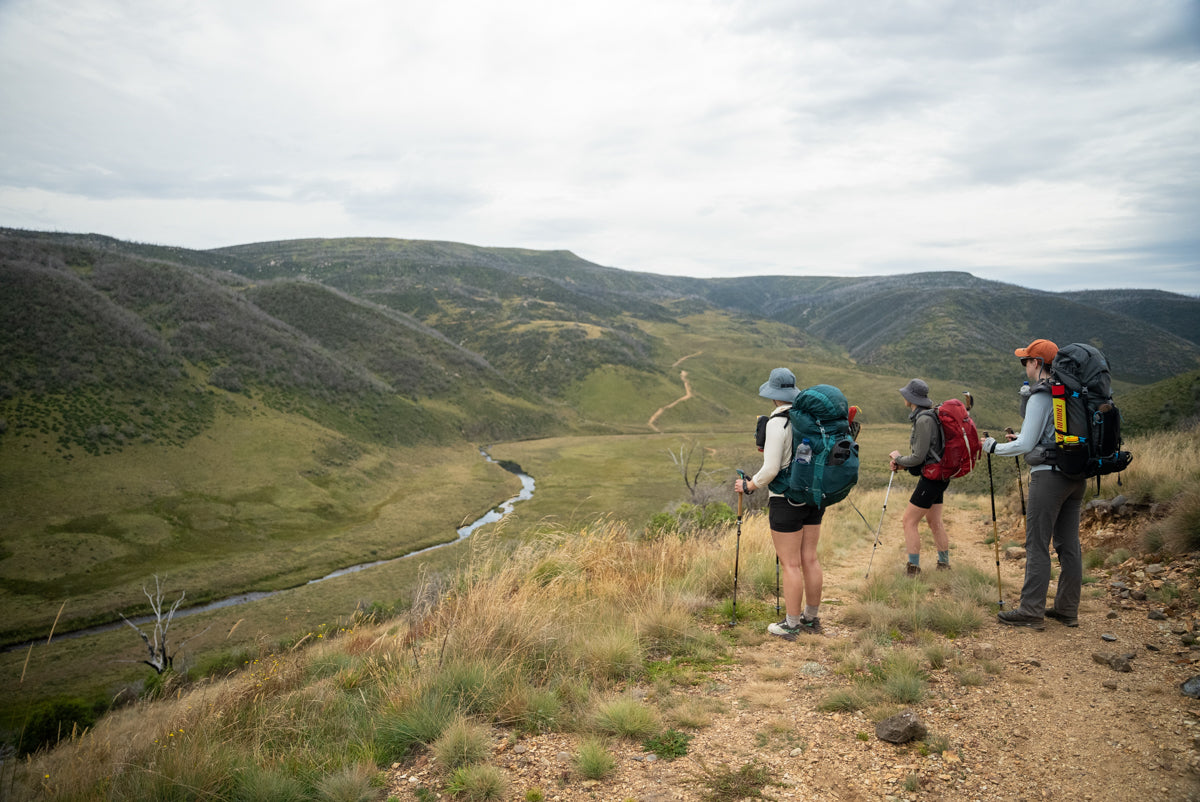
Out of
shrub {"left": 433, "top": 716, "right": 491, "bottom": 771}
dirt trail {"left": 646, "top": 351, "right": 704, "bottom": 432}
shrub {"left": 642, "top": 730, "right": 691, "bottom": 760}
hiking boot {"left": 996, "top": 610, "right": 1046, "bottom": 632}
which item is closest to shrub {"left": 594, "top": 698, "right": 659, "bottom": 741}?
shrub {"left": 642, "top": 730, "right": 691, "bottom": 760}

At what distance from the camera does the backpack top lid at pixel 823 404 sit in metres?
5.50

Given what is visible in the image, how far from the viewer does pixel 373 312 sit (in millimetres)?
106375

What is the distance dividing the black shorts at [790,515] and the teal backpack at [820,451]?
0.11 meters

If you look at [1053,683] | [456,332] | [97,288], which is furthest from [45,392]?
[456,332]

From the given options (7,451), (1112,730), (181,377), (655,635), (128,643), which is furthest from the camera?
(181,377)

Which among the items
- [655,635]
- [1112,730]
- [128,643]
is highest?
[1112,730]

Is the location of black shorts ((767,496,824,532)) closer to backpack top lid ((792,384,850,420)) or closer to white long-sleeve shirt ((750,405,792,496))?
white long-sleeve shirt ((750,405,792,496))

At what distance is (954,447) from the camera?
728cm

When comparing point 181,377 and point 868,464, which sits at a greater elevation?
point 181,377

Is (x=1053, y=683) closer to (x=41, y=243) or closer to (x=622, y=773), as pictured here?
(x=622, y=773)

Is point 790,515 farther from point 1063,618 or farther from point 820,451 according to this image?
point 1063,618

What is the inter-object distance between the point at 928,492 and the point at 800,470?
9.92 ft

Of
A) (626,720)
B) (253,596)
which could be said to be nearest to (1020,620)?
(626,720)

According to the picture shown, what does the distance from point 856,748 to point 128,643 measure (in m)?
32.4
